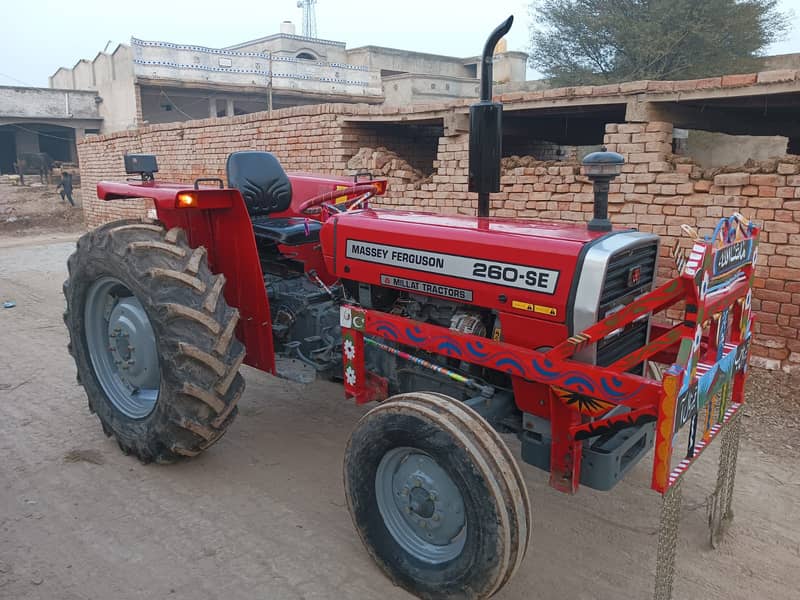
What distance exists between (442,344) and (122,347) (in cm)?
191

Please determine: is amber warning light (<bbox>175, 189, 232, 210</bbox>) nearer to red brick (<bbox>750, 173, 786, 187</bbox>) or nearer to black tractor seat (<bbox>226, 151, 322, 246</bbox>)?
black tractor seat (<bbox>226, 151, 322, 246</bbox>)

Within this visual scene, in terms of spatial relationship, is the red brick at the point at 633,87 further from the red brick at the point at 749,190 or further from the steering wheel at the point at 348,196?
the steering wheel at the point at 348,196

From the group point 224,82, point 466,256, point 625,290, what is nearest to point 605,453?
point 625,290

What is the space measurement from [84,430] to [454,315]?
251 centimetres

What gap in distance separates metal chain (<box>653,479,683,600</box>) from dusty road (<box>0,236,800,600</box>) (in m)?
0.33

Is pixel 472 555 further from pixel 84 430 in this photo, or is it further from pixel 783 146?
pixel 783 146

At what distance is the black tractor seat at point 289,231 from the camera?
12.0ft

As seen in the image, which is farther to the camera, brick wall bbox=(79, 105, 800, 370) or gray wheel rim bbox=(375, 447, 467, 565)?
brick wall bbox=(79, 105, 800, 370)

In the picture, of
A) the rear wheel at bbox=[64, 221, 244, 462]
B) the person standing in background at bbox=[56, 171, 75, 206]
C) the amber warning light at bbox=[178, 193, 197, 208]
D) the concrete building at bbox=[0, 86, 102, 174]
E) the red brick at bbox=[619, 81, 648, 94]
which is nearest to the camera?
the rear wheel at bbox=[64, 221, 244, 462]

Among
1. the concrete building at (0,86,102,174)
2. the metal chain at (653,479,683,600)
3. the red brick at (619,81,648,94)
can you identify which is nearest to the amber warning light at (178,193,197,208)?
the metal chain at (653,479,683,600)

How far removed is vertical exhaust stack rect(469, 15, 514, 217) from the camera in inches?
109

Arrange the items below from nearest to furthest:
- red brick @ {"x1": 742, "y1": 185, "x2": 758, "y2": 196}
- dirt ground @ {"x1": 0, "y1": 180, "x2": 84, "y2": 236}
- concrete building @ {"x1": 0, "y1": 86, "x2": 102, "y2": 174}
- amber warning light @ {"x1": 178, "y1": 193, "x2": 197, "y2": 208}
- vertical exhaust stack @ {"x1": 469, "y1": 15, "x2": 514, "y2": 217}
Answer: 1. vertical exhaust stack @ {"x1": 469, "y1": 15, "x2": 514, "y2": 217}
2. amber warning light @ {"x1": 178, "y1": 193, "x2": 197, "y2": 208}
3. red brick @ {"x1": 742, "y1": 185, "x2": 758, "y2": 196}
4. dirt ground @ {"x1": 0, "y1": 180, "x2": 84, "y2": 236}
5. concrete building @ {"x1": 0, "y1": 86, "x2": 102, "y2": 174}

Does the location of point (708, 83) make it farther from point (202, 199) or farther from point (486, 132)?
point (202, 199)

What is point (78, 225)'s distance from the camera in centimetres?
1501
